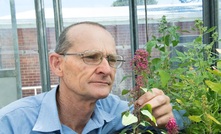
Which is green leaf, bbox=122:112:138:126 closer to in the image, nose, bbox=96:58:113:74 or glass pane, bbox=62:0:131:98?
nose, bbox=96:58:113:74

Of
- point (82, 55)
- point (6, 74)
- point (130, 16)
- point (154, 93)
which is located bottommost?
point (6, 74)

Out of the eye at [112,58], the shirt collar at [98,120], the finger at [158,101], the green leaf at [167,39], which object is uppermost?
the green leaf at [167,39]

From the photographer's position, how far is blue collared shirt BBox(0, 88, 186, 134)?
1.06 metres

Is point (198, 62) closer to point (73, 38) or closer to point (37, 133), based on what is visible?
point (73, 38)

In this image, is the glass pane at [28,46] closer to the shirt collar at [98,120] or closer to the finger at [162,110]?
the shirt collar at [98,120]

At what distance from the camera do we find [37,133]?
3.51ft

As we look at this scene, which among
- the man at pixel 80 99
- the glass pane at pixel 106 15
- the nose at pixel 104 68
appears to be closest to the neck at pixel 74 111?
the man at pixel 80 99

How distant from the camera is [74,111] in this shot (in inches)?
46.8

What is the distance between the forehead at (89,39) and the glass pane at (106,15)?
211cm

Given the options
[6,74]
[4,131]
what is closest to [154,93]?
[4,131]

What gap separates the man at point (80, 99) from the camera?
1.05 meters

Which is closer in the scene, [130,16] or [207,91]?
[207,91]

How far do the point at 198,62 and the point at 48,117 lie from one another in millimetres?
555

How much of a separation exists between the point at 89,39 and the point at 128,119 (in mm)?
415
